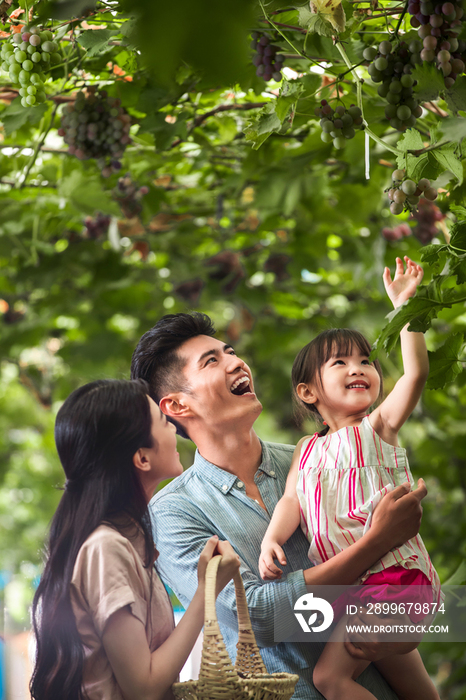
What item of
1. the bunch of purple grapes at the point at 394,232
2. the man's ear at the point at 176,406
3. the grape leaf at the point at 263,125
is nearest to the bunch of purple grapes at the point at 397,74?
the grape leaf at the point at 263,125

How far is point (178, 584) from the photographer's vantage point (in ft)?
2.45

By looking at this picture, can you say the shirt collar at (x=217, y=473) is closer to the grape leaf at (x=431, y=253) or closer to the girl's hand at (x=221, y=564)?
the girl's hand at (x=221, y=564)

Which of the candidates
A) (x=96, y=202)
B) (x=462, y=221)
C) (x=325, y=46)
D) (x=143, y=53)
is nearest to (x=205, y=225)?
(x=96, y=202)

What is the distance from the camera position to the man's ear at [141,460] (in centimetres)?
74

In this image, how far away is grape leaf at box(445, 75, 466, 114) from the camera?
0.72 metres

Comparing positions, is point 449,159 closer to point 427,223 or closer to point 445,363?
point 445,363

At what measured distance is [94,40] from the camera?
81cm

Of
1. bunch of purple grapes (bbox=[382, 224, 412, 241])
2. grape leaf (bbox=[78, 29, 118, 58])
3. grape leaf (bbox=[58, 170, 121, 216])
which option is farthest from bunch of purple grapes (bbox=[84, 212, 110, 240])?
grape leaf (bbox=[78, 29, 118, 58])

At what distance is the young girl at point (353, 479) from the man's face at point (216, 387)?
0.09 m

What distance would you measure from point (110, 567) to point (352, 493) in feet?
0.98

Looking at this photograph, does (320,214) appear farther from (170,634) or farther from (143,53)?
(143,53)

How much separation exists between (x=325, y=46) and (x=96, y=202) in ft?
2.23

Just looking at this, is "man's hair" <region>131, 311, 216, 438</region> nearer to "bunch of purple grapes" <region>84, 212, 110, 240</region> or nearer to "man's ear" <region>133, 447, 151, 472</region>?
"man's ear" <region>133, 447, 151, 472</region>

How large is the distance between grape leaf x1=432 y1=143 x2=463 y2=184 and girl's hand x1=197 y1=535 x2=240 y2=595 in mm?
510
